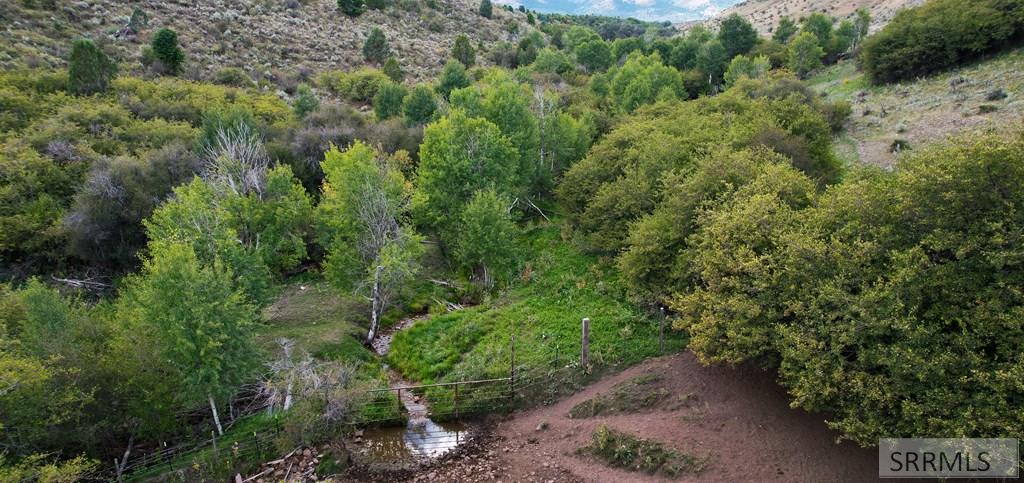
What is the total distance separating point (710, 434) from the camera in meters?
17.1

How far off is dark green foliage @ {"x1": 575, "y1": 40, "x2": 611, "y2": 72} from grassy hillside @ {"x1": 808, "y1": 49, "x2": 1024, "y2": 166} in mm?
35919

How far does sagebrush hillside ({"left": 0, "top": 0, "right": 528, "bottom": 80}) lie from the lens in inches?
1957

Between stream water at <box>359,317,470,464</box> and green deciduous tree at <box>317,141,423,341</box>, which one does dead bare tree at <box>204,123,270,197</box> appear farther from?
stream water at <box>359,317,470,464</box>

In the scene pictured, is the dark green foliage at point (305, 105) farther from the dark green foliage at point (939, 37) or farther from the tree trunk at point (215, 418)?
the dark green foliage at point (939, 37)

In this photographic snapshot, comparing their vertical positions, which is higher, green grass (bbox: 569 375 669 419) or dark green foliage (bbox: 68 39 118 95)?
dark green foliage (bbox: 68 39 118 95)

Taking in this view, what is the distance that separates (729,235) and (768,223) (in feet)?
4.49

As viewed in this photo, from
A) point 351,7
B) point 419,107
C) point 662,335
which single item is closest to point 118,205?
point 419,107

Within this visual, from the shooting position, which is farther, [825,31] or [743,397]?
[825,31]

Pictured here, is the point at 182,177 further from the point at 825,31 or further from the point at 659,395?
the point at 825,31

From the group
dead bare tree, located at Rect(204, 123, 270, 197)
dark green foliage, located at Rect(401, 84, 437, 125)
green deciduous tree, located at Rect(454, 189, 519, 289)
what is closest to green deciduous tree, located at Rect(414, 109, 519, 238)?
green deciduous tree, located at Rect(454, 189, 519, 289)

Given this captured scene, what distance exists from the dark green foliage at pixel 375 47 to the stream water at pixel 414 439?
5574 centimetres

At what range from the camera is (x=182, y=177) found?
110 feet

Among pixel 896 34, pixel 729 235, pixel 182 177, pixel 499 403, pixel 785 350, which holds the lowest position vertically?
pixel 499 403

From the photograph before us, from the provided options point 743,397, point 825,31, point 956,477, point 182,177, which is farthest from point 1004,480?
point 825,31
